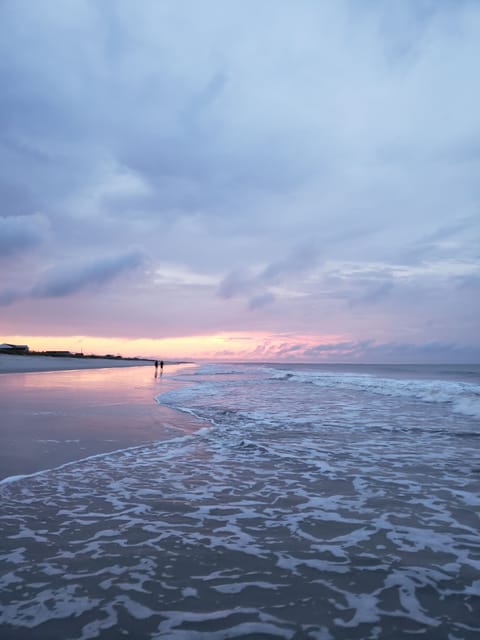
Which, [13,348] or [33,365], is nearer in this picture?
[33,365]

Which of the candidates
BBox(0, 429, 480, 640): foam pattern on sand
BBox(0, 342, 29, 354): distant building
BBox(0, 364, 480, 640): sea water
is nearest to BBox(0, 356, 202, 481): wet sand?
BBox(0, 364, 480, 640): sea water

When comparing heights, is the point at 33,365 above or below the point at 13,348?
below

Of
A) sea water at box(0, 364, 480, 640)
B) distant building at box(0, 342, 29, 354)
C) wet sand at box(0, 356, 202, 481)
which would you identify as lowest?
sea water at box(0, 364, 480, 640)

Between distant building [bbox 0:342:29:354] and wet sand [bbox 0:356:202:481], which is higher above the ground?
distant building [bbox 0:342:29:354]

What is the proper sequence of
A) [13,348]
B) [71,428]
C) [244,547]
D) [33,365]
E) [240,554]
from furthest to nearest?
[13,348] < [33,365] < [71,428] < [244,547] < [240,554]

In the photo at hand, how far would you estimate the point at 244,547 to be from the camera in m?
4.67

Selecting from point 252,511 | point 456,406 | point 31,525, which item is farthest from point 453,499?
point 456,406

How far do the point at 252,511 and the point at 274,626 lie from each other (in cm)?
253

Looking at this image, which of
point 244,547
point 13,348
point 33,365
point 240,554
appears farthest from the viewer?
point 13,348

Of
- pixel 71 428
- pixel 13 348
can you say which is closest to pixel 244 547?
pixel 71 428

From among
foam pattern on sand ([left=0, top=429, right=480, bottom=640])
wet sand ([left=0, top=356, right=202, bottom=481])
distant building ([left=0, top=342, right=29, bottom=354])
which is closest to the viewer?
foam pattern on sand ([left=0, top=429, right=480, bottom=640])

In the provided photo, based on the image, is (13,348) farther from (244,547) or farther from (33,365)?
(244,547)

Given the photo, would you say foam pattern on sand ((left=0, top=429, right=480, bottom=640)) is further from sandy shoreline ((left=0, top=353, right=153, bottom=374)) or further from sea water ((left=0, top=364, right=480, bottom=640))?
sandy shoreline ((left=0, top=353, right=153, bottom=374))

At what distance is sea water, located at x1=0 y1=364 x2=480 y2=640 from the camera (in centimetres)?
336
